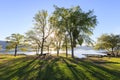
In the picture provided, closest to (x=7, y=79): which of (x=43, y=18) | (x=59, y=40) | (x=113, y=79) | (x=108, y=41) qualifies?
(x=113, y=79)

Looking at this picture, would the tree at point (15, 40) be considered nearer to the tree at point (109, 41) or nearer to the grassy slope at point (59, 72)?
the tree at point (109, 41)

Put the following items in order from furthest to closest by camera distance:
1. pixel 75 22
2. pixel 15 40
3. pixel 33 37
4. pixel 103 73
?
1. pixel 15 40
2. pixel 33 37
3. pixel 75 22
4. pixel 103 73

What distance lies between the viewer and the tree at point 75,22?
2135 inches

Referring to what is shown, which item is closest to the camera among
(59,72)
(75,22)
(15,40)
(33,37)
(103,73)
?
(59,72)

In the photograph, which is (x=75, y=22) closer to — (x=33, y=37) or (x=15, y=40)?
(x=33, y=37)

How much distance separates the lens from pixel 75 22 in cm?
5447

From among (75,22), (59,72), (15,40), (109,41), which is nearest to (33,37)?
(15,40)

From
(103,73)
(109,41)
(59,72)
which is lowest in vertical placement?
(103,73)

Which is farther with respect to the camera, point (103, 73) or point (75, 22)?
point (75, 22)

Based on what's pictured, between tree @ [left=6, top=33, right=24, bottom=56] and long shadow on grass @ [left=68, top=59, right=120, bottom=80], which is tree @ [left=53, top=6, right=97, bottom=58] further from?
tree @ [left=6, top=33, right=24, bottom=56]

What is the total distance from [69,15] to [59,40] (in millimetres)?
23880

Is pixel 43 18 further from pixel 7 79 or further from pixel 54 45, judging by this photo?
pixel 7 79

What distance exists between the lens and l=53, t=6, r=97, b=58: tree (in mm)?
54219

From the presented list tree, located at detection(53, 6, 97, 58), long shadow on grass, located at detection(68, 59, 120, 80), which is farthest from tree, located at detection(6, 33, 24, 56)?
long shadow on grass, located at detection(68, 59, 120, 80)
